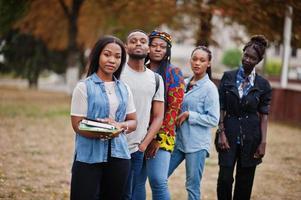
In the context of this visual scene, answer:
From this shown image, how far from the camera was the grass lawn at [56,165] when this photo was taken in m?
7.86

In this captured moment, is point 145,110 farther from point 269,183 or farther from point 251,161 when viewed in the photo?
point 269,183

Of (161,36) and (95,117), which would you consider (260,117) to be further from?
(95,117)

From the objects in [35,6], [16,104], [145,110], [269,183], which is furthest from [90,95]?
[35,6]

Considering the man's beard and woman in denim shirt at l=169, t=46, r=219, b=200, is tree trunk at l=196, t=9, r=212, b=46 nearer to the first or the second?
woman in denim shirt at l=169, t=46, r=219, b=200

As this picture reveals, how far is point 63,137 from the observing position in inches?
519

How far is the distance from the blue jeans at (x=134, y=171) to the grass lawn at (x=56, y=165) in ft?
7.30

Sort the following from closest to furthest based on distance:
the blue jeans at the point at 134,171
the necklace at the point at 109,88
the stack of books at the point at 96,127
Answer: the stack of books at the point at 96,127, the necklace at the point at 109,88, the blue jeans at the point at 134,171

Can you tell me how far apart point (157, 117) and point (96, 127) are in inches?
41.5

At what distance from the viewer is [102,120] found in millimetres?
4340

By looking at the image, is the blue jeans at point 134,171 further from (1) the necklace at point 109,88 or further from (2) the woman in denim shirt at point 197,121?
(1) the necklace at point 109,88

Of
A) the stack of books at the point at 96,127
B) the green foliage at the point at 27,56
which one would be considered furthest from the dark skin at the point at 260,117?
the green foliage at the point at 27,56

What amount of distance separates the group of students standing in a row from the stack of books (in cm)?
7

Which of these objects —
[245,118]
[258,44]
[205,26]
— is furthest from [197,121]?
[205,26]

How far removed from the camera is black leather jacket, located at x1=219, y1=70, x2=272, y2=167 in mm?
5973
